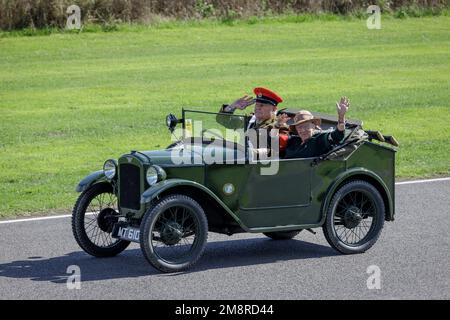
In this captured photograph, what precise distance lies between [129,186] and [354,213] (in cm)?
202

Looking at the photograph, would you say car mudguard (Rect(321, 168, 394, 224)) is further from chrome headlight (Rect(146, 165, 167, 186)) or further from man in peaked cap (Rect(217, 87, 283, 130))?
chrome headlight (Rect(146, 165, 167, 186))

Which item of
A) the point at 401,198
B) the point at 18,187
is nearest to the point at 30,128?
the point at 18,187

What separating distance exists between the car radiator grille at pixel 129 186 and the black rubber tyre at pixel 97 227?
1.07 feet

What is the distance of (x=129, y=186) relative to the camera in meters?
9.04

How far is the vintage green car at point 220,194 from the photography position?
875cm

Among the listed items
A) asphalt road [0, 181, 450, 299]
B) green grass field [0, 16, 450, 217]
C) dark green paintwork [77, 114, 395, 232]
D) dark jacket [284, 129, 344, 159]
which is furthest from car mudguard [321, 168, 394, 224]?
green grass field [0, 16, 450, 217]

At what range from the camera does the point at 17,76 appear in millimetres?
22859

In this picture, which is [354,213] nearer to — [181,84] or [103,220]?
[103,220]

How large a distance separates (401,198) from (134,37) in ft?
54.8

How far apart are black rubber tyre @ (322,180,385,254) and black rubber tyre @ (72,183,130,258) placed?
1844 mm

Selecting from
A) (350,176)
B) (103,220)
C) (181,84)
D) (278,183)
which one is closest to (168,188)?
(103,220)

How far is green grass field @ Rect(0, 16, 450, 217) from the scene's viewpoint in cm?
1530

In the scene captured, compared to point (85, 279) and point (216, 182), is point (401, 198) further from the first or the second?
point (85, 279)

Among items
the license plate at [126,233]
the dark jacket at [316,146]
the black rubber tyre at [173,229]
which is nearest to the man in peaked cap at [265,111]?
the dark jacket at [316,146]
